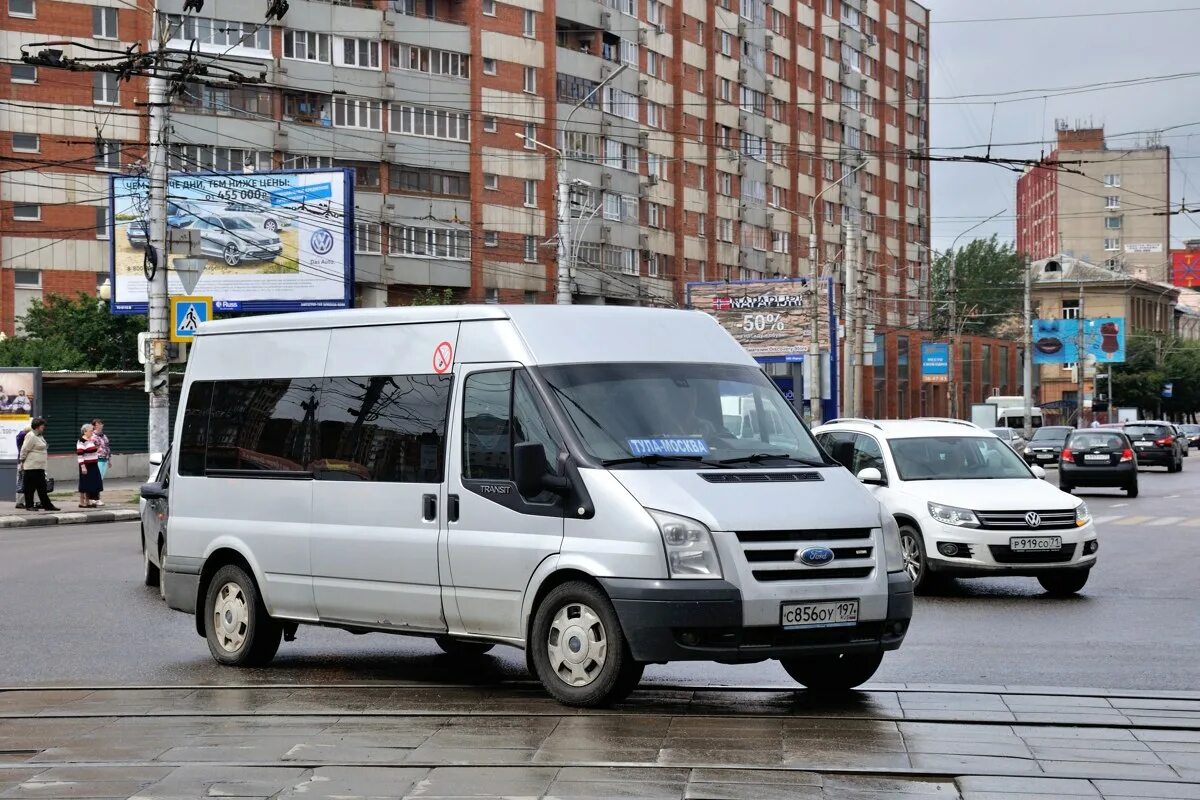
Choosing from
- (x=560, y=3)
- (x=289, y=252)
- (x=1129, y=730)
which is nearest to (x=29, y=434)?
(x=289, y=252)

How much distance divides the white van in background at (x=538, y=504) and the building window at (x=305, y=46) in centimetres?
5764

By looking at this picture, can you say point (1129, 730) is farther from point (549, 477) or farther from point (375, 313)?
point (375, 313)

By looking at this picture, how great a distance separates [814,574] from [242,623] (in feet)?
13.7

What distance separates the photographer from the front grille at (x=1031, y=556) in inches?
Result: 623

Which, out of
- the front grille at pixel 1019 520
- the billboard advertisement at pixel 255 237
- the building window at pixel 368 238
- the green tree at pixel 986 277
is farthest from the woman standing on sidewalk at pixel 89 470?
the green tree at pixel 986 277

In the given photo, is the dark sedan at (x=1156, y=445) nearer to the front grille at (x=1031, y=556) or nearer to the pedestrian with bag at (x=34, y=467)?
the pedestrian with bag at (x=34, y=467)

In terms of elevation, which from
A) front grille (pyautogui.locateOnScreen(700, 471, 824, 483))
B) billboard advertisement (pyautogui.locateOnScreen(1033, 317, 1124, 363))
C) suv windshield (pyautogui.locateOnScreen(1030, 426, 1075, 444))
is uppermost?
billboard advertisement (pyautogui.locateOnScreen(1033, 317, 1124, 363))

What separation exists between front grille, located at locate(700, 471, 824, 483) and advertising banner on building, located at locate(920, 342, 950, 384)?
82.1 m

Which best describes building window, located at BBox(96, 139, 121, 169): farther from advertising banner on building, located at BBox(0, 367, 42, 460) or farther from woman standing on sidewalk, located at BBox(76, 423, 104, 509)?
woman standing on sidewalk, located at BBox(76, 423, 104, 509)

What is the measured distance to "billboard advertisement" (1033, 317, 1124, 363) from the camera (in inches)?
3752

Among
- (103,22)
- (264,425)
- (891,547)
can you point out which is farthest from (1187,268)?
(891,547)

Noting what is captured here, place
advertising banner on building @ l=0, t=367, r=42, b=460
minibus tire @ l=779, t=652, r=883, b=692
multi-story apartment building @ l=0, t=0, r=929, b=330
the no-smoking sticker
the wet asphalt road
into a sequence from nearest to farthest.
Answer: minibus tire @ l=779, t=652, r=883, b=692 < the no-smoking sticker < the wet asphalt road < advertising banner on building @ l=0, t=367, r=42, b=460 < multi-story apartment building @ l=0, t=0, r=929, b=330

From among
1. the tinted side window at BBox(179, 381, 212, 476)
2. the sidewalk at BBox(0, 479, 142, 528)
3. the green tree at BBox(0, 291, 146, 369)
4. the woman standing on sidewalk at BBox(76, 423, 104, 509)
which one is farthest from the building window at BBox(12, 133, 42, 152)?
the tinted side window at BBox(179, 381, 212, 476)

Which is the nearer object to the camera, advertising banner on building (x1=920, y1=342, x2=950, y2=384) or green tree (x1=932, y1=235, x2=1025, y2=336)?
advertising banner on building (x1=920, y1=342, x2=950, y2=384)
